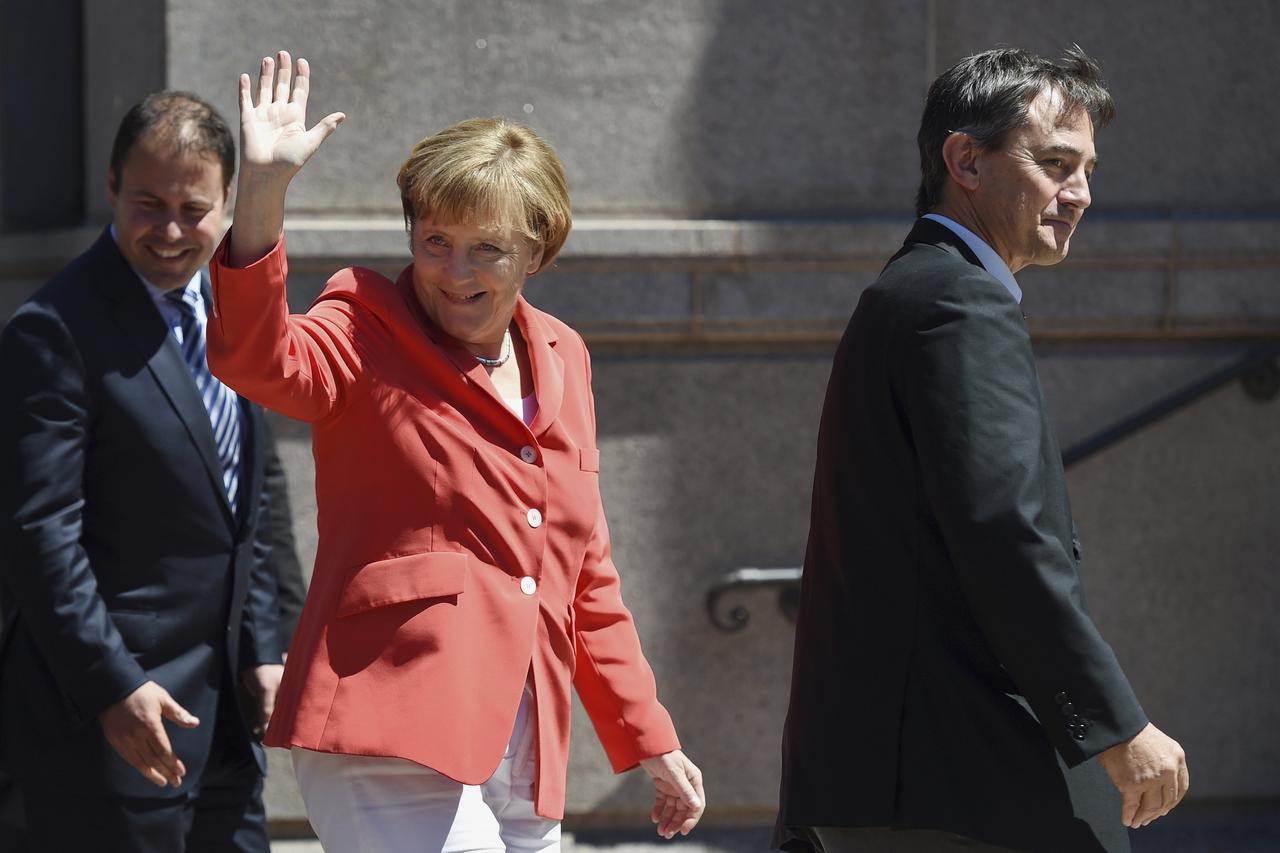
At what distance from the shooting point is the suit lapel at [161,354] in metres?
3.39

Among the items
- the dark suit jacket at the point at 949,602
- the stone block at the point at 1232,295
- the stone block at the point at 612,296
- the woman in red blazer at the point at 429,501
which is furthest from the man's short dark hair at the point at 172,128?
the stone block at the point at 1232,295

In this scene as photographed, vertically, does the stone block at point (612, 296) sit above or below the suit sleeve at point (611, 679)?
above

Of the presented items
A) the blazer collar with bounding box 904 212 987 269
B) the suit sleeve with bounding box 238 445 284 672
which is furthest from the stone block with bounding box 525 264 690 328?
the blazer collar with bounding box 904 212 987 269

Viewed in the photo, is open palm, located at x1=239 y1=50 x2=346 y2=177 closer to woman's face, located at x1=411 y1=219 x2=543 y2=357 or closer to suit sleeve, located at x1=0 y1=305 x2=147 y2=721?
woman's face, located at x1=411 y1=219 x2=543 y2=357

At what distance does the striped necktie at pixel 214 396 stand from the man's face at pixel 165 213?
0.17 ft

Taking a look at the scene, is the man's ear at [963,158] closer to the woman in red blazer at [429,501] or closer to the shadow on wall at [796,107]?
the woman in red blazer at [429,501]

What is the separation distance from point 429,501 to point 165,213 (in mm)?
1297

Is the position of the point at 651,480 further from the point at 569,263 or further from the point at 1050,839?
→ the point at 1050,839

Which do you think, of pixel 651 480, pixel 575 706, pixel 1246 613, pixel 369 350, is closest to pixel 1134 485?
pixel 1246 613

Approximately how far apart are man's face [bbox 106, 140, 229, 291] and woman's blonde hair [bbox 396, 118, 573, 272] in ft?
3.19

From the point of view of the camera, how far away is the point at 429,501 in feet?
8.51

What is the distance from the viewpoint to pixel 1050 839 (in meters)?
2.40

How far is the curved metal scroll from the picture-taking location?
16.6 ft

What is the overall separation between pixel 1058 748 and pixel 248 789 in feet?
6.40
